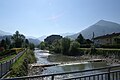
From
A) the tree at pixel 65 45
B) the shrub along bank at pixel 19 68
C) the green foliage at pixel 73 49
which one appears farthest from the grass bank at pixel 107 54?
the shrub along bank at pixel 19 68

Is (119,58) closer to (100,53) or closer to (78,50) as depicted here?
(100,53)

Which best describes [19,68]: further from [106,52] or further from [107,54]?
[106,52]

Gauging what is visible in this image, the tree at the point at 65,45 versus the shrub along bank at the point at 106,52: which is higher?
the tree at the point at 65,45

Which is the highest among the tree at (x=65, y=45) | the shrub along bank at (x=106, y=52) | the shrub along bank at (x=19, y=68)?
the tree at (x=65, y=45)

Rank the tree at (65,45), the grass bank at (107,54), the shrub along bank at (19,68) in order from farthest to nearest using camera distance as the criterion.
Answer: the tree at (65,45) < the grass bank at (107,54) < the shrub along bank at (19,68)

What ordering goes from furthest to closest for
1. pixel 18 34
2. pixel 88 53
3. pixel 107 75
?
pixel 18 34 < pixel 88 53 < pixel 107 75

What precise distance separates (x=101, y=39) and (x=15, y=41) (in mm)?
47116

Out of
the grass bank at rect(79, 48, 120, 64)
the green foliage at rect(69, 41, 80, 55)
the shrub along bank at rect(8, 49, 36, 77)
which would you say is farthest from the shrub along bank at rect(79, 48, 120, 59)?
the shrub along bank at rect(8, 49, 36, 77)

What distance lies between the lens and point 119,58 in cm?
4053

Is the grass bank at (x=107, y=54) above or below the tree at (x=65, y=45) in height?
below

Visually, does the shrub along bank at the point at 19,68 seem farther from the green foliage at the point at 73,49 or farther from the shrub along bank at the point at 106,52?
the green foliage at the point at 73,49

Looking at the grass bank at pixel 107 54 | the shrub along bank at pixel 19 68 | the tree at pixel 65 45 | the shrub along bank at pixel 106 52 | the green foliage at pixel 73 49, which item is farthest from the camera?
the tree at pixel 65 45

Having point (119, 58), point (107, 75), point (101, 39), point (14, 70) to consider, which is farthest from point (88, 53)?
point (107, 75)

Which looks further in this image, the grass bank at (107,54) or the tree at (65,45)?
the tree at (65,45)
